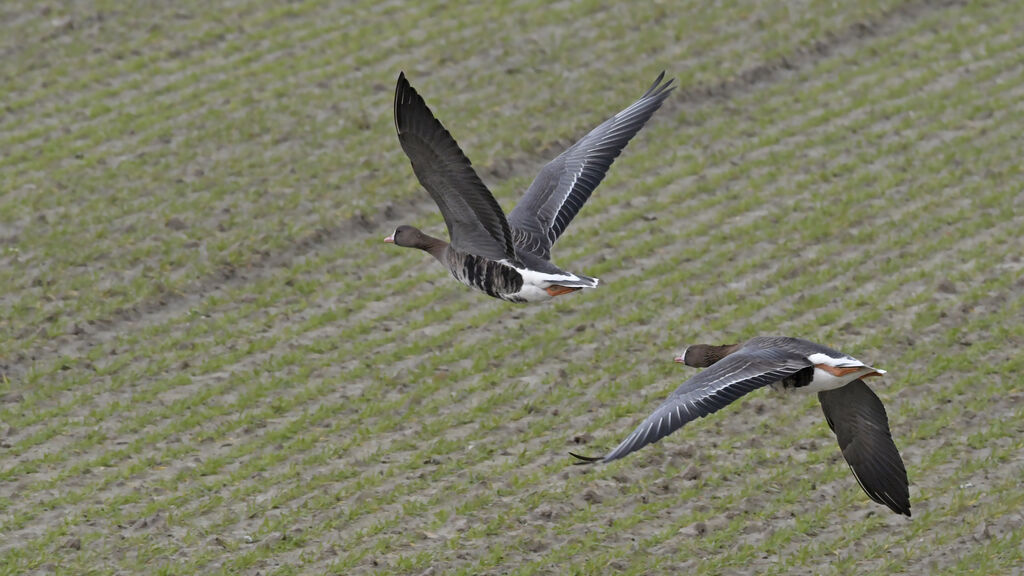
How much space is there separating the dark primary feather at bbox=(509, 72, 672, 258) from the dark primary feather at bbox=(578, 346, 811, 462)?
221 cm

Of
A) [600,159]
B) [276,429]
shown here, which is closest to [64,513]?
[276,429]

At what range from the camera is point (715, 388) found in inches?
379

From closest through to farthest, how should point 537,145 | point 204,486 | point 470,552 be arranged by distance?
1. point 470,552
2. point 204,486
3. point 537,145

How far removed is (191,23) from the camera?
858 inches

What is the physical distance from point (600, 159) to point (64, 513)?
5.31 metres

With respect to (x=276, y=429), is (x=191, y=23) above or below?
above

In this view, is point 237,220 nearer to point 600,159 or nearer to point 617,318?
point 617,318

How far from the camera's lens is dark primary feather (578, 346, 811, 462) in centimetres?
892

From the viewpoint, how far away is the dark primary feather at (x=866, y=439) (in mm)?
10695

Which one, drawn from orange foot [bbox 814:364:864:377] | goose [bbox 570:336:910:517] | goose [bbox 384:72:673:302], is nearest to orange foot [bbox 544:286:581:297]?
goose [bbox 384:72:673:302]

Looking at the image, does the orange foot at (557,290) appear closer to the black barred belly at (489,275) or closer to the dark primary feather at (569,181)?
the black barred belly at (489,275)

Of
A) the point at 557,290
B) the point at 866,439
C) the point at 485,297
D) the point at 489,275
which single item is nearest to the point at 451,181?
the point at 489,275

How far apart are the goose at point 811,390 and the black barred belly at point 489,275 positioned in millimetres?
1415

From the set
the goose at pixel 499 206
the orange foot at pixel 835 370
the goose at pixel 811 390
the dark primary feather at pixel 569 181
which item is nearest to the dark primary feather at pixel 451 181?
the goose at pixel 499 206
